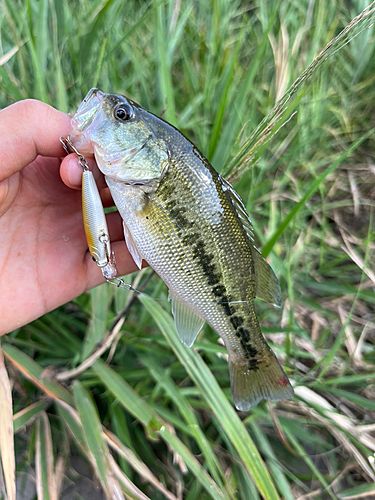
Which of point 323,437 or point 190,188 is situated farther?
point 323,437

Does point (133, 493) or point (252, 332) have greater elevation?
point (252, 332)

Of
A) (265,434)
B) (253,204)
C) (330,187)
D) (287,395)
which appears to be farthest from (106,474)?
(330,187)

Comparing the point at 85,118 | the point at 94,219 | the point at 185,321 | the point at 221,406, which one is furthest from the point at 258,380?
the point at 85,118

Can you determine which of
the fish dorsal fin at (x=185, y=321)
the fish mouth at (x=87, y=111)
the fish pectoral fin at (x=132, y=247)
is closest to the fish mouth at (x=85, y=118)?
the fish mouth at (x=87, y=111)

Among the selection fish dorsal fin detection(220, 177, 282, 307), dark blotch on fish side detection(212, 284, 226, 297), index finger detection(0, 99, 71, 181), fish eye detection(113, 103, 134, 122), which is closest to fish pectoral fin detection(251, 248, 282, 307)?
fish dorsal fin detection(220, 177, 282, 307)

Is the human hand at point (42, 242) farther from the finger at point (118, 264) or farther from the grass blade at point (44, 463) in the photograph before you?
the grass blade at point (44, 463)

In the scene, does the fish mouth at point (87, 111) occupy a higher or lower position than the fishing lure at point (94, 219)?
higher

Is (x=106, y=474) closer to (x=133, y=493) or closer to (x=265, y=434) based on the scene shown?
(x=133, y=493)
